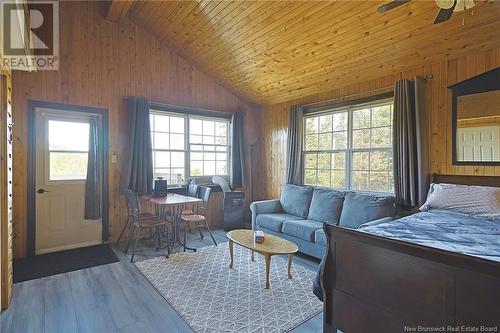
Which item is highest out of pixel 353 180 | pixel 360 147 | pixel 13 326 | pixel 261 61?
pixel 261 61

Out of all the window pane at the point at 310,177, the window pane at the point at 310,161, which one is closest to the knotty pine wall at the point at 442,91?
the window pane at the point at 310,161

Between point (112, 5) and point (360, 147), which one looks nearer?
point (112, 5)

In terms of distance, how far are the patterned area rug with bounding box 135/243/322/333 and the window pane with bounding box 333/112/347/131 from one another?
217 centimetres

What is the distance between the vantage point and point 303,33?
11.2 feet

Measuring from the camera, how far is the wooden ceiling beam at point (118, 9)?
364 cm

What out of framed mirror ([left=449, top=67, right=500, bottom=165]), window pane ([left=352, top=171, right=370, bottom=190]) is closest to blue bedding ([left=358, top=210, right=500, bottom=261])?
framed mirror ([left=449, top=67, right=500, bottom=165])

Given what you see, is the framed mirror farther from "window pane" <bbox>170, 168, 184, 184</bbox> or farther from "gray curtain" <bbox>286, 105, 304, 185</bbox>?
"window pane" <bbox>170, 168, 184, 184</bbox>

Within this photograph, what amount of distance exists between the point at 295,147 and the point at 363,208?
5.60ft

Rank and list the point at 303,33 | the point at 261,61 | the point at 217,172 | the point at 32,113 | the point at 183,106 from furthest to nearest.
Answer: the point at 217,172 → the point at 183,106 → the point at 261,61 → the point at 32,113 → the point at 303,33

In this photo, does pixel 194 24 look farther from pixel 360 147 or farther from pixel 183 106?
pixel 360 147

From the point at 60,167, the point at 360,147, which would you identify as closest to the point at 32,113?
the point at 60,167

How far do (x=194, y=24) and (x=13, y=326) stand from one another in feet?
12.8

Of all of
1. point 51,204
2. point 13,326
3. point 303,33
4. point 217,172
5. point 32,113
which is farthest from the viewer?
point 217,172

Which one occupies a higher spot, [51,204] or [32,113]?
[32,113]
